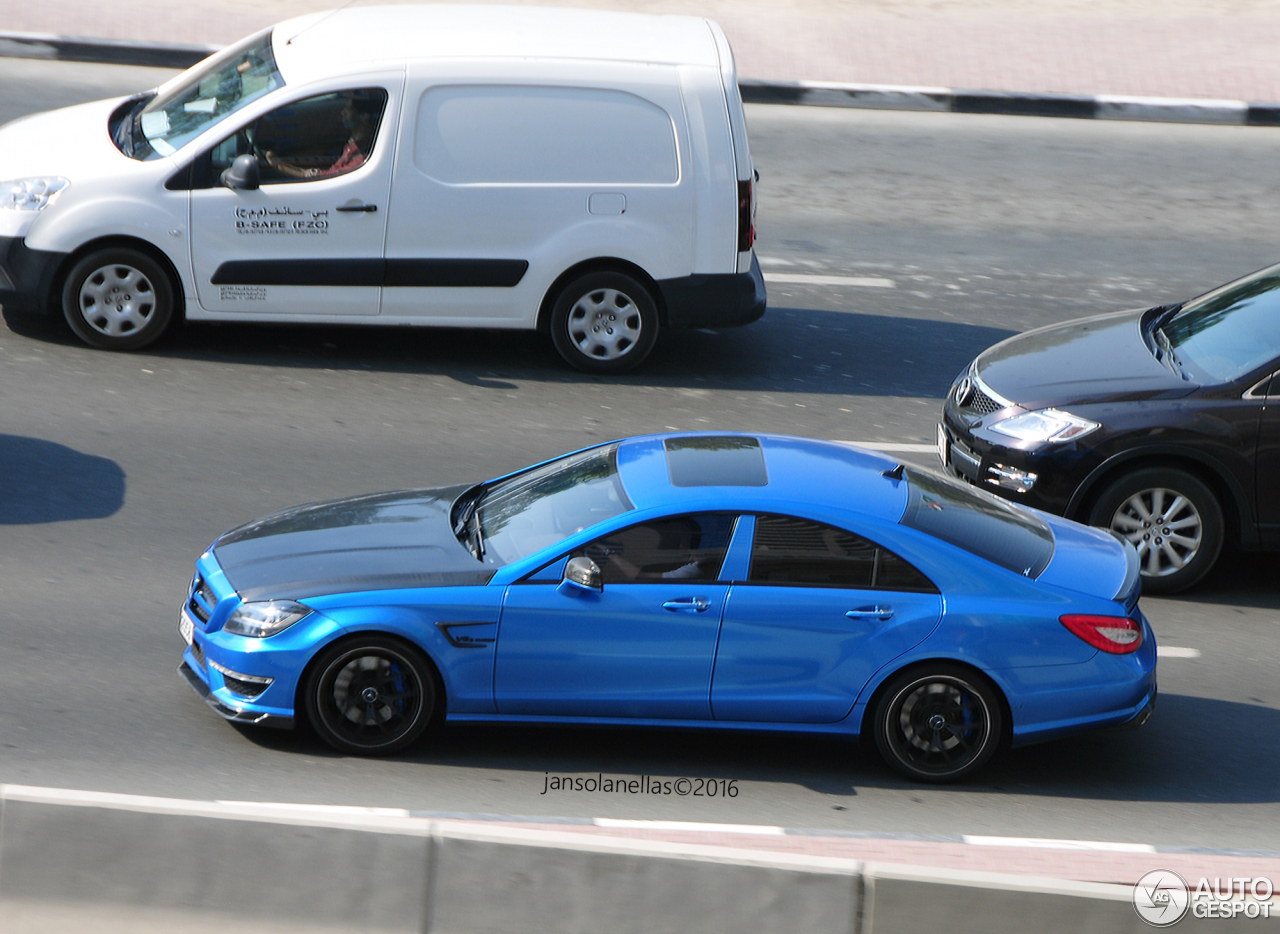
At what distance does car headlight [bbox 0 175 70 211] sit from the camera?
10.2 metres

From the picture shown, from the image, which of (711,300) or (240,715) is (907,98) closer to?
(711,300)

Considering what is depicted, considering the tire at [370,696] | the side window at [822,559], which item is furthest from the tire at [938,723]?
the tire at [370,696]

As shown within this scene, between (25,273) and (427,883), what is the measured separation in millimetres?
6819

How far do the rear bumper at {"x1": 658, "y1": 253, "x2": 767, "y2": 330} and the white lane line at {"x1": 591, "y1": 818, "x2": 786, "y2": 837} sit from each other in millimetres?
5258

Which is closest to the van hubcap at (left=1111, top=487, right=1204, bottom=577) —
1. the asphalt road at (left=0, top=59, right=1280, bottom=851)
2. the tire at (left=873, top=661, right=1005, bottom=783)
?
the asphalt road at (left=0, top=59, right=1280, bottom=851)

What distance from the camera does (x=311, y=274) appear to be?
34.3ft

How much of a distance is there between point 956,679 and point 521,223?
522cm

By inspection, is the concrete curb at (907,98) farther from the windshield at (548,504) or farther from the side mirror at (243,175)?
the windshield at (548,504)

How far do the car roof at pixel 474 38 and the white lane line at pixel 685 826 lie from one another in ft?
19.5

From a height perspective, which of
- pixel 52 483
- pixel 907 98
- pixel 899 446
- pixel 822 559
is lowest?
pixel 822 559

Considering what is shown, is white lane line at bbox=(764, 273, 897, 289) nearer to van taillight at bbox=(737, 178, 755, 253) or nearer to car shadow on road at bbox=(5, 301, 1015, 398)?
car shadow on road at bbox=(5, 301, 1015, 398)

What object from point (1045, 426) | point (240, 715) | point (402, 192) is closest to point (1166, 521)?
point (1045, 426)

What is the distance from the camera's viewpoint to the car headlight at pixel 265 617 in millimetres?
6254

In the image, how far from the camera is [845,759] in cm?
677
